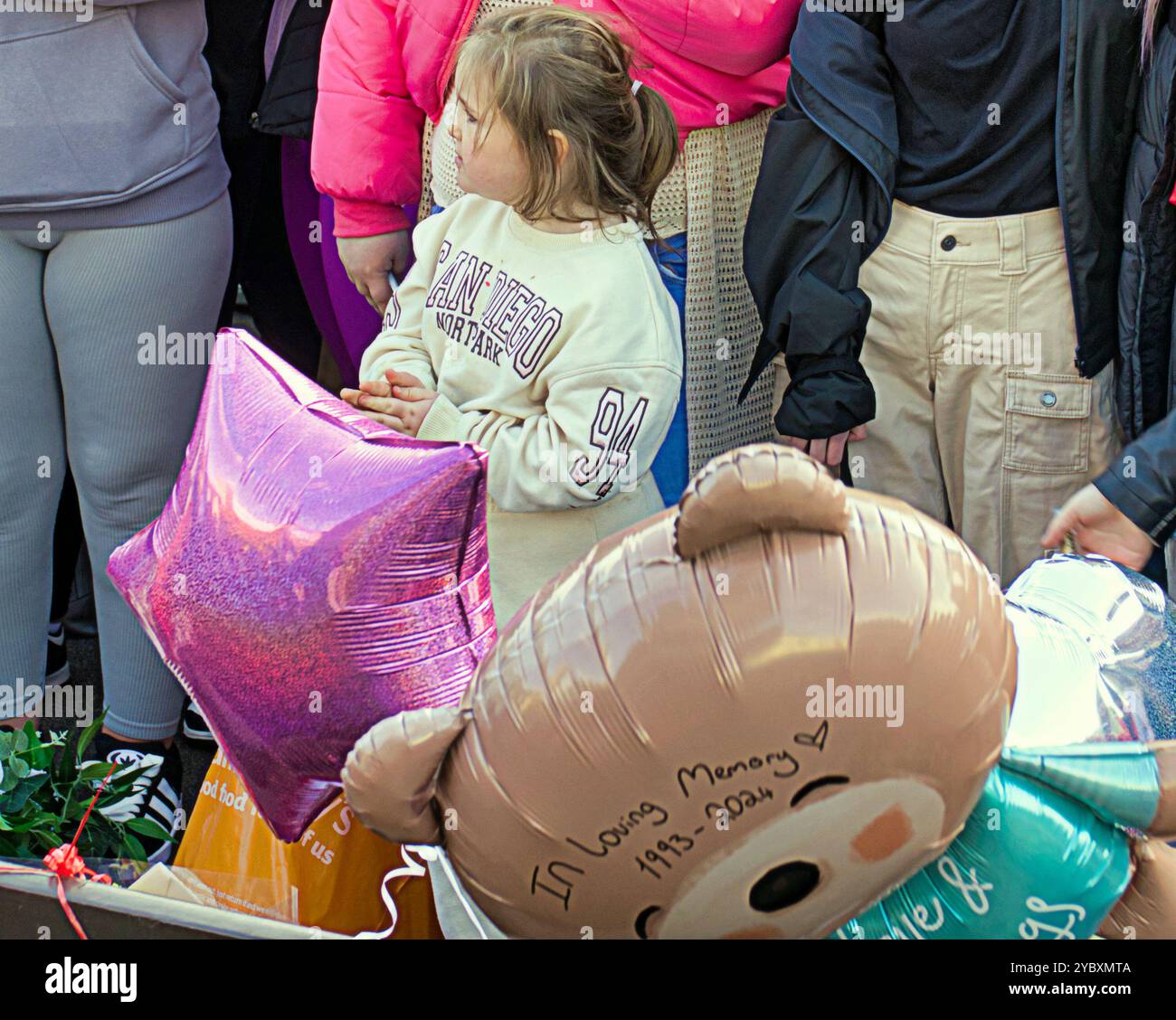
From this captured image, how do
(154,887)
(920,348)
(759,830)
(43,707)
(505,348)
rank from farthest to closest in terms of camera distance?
(43,707), (920,348), (505,348), (154,887), (759,830)

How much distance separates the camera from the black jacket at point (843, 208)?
173 centimetres

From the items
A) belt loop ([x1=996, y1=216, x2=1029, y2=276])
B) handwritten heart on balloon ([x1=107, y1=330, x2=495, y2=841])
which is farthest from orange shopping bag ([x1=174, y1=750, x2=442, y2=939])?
belt loop ([x1=996, y1=216, x2=1029, y2=276])

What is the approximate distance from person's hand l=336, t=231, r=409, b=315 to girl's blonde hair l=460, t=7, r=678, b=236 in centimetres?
51

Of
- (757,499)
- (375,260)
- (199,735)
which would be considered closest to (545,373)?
(375,260)

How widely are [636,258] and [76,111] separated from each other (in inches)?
33.5

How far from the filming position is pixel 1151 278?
1.72 meters

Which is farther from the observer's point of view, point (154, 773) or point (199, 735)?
point (199, 735)

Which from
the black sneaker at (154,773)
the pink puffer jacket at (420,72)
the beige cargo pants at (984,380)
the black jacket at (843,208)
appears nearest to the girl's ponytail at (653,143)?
the pink puffer jacket at (420,72)

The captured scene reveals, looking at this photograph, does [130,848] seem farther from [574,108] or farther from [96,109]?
[96,109]

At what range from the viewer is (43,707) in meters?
2.49

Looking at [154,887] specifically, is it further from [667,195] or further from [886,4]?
[886,4]

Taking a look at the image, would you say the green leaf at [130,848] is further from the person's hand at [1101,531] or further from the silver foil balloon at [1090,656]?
the person's hand at [1101,531]
